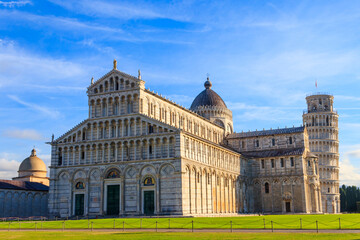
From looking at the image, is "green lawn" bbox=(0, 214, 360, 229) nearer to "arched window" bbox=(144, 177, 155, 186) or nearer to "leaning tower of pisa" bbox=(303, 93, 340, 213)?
"arched window" bbox=(144, 177, 155, 186)

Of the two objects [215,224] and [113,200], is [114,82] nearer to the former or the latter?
[113,200]

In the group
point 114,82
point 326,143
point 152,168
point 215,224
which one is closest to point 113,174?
point 152,168

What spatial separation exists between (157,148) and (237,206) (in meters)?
25.9

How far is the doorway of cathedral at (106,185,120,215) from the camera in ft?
209

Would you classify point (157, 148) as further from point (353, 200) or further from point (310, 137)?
point (353, 200)

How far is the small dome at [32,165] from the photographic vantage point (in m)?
95.8

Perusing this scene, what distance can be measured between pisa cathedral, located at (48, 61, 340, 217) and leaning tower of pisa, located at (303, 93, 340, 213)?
30105 mm

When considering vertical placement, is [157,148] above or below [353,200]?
above

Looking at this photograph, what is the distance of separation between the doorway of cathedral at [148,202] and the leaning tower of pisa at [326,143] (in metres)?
66.3

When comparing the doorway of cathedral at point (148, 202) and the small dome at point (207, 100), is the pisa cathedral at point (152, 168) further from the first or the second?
the small dome at point (207, 100)

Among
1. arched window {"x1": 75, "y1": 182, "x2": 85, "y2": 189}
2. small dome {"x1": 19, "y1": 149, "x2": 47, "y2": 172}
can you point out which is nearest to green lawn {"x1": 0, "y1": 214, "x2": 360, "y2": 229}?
arched window {"x1": 75, "y1": 182, "x2": 85, "y2": 189}

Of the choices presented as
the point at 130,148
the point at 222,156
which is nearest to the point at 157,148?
the point at 130,148

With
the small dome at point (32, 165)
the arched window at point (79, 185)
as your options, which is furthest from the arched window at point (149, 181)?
the small dome at point (32, 165)

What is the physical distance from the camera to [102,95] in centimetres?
6775
